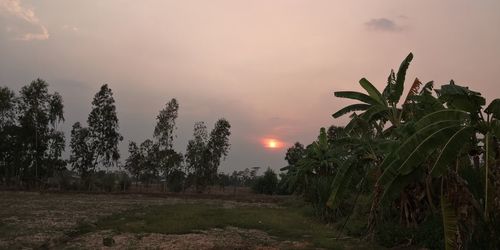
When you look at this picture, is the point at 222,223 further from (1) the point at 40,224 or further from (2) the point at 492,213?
(2) the point at 492,213

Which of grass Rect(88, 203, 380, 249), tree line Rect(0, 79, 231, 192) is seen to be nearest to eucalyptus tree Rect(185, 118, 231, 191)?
tree line Rect(0, 79, 231, 192)

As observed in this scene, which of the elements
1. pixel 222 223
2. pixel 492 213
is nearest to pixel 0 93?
pixel 222 223

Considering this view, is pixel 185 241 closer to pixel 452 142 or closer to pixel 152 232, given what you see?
pixel 152 232

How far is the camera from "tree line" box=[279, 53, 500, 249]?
10.4 meters

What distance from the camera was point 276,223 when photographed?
25.5m

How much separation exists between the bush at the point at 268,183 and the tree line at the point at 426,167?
50.9m

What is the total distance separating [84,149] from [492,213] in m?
61.7

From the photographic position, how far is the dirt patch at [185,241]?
16.7 meters

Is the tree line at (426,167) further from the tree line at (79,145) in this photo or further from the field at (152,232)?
the tree line at (79,145)

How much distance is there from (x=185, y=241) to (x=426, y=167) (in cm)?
962

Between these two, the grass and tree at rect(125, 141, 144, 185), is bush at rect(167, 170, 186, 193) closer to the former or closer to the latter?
tree at rect(125, 141, 144, 185)

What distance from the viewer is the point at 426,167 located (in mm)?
14266

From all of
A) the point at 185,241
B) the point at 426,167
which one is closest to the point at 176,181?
the point at 185,241

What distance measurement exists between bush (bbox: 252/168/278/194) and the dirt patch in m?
56.5
